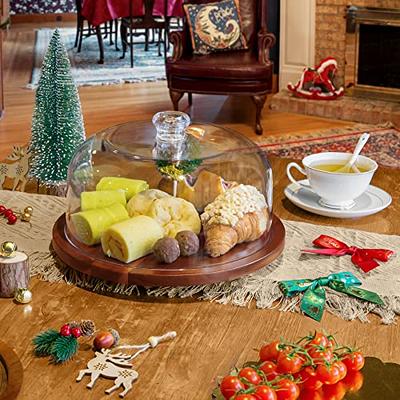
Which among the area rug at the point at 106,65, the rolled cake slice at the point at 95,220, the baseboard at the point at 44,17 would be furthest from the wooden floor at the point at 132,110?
the baseboard at the point at 44,17

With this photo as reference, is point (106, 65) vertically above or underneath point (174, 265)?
underneath

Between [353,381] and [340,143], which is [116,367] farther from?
[340,143]

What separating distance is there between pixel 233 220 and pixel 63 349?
0.47 metres

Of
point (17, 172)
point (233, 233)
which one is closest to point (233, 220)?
point (233, 233)

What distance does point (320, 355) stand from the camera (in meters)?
1.30

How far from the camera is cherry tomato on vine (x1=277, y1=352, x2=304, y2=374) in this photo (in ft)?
4.21

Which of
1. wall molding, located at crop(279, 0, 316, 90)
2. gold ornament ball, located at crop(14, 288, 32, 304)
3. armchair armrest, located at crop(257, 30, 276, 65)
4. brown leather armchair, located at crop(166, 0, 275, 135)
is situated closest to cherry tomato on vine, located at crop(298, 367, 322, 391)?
gold ornament ball, located at crop(14, 288, 32, 304)

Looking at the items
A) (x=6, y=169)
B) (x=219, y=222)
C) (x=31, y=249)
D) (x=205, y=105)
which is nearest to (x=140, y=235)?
(x=219, y=222)

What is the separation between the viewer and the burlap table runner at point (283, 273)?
63.7 inches

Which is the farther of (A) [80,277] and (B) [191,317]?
(A) [80,277]

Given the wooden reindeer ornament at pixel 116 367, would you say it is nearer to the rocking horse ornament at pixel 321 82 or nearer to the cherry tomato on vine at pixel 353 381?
the cherry tomato on vine at pixel 353 381

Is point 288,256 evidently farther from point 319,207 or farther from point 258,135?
point 258,135

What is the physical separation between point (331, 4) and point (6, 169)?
3.84 meters

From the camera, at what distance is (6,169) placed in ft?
7.68
